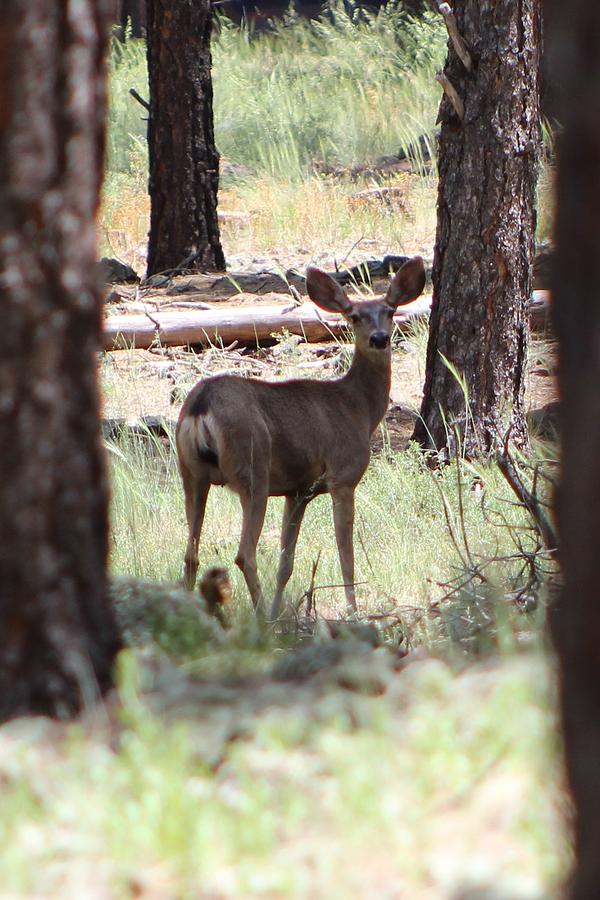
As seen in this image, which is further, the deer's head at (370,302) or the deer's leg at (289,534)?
the deer's head at (370,302)

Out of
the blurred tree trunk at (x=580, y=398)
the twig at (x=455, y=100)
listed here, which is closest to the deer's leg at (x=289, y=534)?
the twig at (x=455, y=100)

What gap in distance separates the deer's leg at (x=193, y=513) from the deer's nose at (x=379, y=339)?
1.39 meters

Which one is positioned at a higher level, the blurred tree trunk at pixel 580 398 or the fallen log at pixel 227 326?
the blurred tree trunk at pixel 580 398

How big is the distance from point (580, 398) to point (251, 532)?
494 centimetres

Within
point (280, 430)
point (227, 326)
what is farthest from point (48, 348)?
point (227, 326)

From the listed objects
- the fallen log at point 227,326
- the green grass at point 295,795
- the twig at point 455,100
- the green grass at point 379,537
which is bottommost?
the green grass at point 379,537

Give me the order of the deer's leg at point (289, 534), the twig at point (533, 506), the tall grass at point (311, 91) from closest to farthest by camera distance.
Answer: the twig at point (533, 506) → the deer's leg at point (289, 534) → the tall grass at point (311, 91)

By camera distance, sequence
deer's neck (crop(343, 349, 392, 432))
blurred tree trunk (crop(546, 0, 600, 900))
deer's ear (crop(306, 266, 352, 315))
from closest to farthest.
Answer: blurred tree trunk (crop(546, 0, 600, 900)) < deer's ear (crop(306, 266, 352, 315)) < deer's neck (crop(343, 349, 392, 432))

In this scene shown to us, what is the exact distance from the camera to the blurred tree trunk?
1.70 metres

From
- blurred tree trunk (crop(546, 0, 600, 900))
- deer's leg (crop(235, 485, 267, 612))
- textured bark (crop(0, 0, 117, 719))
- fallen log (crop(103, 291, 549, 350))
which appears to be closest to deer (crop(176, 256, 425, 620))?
deer's leg (crop(235, 485, 267, 612))

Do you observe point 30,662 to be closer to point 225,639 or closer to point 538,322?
point 225,639

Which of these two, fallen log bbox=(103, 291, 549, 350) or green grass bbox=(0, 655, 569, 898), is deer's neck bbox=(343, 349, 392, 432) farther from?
green grass bbox=(0, 655, 569, 898)

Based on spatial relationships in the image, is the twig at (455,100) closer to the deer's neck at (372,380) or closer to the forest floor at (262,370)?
the deer's neck at (372,380)

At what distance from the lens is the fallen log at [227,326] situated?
11.0 metres
